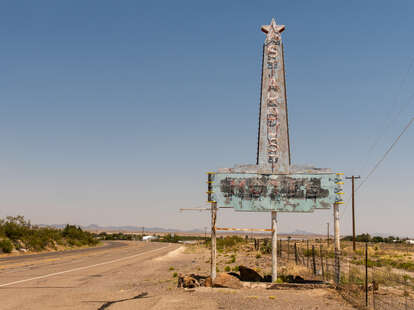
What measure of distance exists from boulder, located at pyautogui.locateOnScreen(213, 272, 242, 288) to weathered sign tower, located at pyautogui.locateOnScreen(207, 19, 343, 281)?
876mm

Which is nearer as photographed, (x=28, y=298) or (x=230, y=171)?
(x=28, y=298)

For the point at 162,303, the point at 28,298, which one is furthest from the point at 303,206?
the point at 28,298

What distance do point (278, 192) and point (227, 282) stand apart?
4543 millimetres

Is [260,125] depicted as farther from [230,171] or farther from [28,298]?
[28,298]

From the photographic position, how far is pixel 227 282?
17.0m

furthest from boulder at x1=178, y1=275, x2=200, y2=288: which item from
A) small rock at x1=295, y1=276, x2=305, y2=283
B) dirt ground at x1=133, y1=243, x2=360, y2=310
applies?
small rock at x1=295, y1=276, x2=305, y2=283

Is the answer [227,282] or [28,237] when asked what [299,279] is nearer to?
[227,282]

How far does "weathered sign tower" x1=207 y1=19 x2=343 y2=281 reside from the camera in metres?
17.8

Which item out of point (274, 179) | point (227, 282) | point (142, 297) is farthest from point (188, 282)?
point (274, 179)

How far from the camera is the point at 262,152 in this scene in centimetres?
1822

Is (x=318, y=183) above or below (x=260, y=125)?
below

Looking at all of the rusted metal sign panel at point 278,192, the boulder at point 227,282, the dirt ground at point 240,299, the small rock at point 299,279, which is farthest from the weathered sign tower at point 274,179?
the dirt ground at point 240,299

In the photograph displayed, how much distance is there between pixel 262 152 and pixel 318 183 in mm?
2871

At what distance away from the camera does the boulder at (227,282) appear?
16891 millimetres
